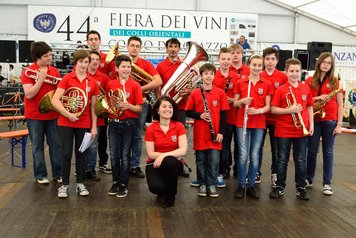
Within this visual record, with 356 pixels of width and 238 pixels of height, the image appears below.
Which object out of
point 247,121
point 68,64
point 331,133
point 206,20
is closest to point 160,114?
point 247,121

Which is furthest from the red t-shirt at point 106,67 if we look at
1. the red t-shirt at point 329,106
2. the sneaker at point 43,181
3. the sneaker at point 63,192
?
the red t-shirt at point 329,106

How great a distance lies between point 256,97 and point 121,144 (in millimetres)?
1623

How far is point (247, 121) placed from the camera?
4363 millimetres

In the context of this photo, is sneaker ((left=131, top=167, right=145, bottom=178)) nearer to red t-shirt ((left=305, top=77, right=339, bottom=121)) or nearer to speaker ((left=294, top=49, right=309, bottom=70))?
red t-shirt ((left=305, top=77, right=339, bottom=121))

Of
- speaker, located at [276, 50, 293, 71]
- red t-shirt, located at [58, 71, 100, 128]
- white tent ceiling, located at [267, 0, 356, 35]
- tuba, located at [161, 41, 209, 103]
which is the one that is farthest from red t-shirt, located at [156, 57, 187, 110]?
white tent ceiling, located at [267, 0, 356, 35]

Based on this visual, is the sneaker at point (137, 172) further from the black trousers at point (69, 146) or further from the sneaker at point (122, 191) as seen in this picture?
the black trousers at point (69, 146)

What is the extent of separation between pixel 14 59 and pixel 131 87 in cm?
933

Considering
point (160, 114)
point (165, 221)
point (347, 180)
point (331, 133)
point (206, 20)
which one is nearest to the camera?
point (165, 221)

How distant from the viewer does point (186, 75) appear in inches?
182

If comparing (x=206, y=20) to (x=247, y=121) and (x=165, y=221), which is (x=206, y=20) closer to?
(x=247, y=121)

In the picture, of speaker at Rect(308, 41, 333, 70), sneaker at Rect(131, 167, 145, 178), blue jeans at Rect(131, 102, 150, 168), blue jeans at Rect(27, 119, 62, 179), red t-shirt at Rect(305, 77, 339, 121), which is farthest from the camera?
speaker at Rect(308, 41, 333, 70)

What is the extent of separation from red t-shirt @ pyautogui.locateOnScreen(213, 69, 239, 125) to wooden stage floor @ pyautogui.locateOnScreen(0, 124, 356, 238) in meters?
0.88

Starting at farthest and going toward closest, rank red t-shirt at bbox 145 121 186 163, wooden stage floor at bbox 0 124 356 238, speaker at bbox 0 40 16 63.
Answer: speaker at bbox 0 40 16 63 < red t-shirt at bbox 145 121 186 163 < wooden stage floor at bbox 0 124 356 238

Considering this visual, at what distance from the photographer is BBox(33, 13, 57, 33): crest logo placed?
16.2 m
